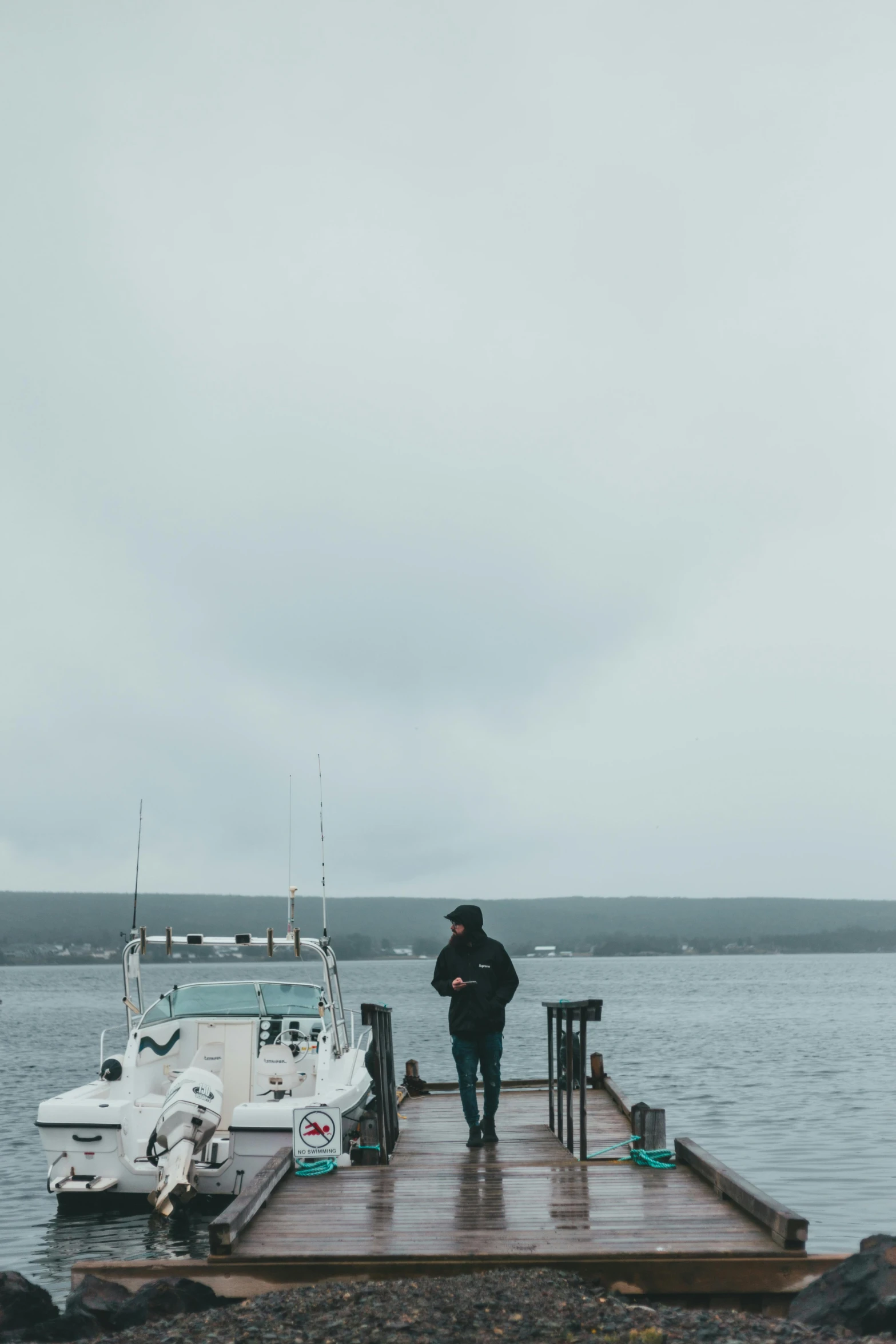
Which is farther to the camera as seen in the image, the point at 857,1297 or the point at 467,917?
the point at 467,917

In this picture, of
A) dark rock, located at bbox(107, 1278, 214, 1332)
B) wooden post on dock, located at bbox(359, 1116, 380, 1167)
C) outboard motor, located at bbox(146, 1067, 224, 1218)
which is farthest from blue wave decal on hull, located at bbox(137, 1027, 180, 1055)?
dark rock, located at bbox(107, 1278, 214, 1332)

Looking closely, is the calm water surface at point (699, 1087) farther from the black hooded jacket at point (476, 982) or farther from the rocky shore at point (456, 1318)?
the rocky shore at point (456, 1318)

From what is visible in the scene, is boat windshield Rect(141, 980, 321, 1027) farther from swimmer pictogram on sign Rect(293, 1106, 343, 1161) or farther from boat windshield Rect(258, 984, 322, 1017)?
swimmer pictogram on sign Rect(293, 1106, 343, 1161)

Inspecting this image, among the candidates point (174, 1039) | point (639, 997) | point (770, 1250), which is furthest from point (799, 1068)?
point (639, 997)

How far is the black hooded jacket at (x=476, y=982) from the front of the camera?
10.4m

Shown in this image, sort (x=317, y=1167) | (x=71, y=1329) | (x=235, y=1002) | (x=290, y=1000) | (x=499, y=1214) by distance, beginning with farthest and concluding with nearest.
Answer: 1. (x=290, y=1000)
2. (x=235, y=1002)
3. (x=317, y=1167)
4. (x=499, y=1214)
5. (x=71, y=1329)

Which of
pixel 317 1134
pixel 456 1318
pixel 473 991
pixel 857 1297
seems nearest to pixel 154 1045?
pixel 317 1134

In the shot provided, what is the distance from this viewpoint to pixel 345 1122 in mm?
12680

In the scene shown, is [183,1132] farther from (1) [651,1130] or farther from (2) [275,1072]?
(1) [651,1130]

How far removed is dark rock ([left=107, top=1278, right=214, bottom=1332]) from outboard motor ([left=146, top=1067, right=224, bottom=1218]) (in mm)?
3830

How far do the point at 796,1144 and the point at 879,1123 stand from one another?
341 cm

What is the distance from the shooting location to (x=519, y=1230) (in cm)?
756

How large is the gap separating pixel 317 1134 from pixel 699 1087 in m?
19.3

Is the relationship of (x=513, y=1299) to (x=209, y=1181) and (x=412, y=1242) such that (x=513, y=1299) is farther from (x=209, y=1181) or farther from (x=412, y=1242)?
(x=209, y=1181)
